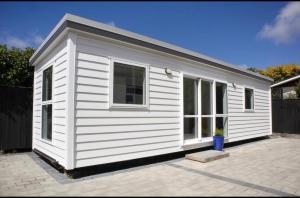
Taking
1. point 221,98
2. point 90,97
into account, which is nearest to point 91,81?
point 90,97

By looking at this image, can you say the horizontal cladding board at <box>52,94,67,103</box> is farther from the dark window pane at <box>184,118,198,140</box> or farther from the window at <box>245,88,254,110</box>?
the window at <box>245,88,254,110</box>

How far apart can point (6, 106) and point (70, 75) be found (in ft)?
11.1

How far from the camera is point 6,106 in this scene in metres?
6.47

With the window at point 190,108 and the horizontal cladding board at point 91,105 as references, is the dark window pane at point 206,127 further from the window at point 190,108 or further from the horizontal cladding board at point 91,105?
the horizontal cladding board at point 91,105

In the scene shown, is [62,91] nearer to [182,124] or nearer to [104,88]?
[104,88]

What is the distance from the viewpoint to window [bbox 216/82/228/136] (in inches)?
307

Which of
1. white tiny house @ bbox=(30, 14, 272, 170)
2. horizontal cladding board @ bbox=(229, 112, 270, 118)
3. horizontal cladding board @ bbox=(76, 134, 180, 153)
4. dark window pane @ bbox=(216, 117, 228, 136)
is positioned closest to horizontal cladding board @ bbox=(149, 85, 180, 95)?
white tiny house @ bbox=(30, 14, 272, 170)

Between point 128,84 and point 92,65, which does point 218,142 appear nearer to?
point 128,84

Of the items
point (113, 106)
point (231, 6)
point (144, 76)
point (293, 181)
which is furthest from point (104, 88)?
point (293, 181)

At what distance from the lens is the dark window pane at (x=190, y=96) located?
Result: 664cm

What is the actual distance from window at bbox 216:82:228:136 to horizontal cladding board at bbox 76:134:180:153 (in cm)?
226

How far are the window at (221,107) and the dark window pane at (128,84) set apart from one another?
3.32m

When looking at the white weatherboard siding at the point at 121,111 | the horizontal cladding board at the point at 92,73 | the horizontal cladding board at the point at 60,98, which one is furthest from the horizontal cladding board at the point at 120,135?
the horizontal cladding board at the point at 92,73

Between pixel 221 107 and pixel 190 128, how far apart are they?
180cm
